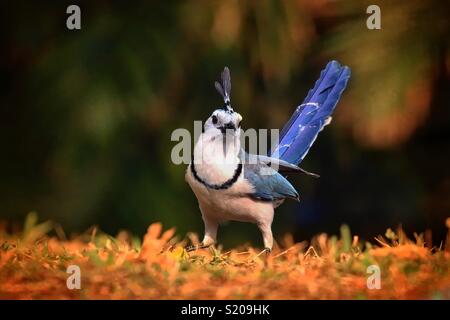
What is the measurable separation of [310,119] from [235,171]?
1.01 ft

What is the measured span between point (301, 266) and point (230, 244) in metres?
1.80

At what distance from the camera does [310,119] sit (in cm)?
236

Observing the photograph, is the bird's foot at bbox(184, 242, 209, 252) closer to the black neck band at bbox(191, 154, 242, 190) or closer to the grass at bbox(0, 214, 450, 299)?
the grass at bbox(0, 214, 450, 299)

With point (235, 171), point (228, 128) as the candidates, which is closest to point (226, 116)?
point (228, 128)

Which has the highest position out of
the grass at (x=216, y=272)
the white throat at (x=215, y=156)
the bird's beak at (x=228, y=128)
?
the bird's beak at (x=228, y=128)

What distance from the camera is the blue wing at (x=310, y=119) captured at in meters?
2.36

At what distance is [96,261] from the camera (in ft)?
6.04

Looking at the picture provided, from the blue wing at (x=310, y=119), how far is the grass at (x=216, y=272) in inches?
13.6

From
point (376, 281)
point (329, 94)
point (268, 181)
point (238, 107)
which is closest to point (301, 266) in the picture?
point (376, 281)

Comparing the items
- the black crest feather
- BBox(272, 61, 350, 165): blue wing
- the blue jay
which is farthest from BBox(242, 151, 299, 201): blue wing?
the black crest feather

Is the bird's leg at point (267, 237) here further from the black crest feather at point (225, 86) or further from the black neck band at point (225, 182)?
the black crest feather at point (225, 86)

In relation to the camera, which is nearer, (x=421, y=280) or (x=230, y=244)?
(x=421, y=280)

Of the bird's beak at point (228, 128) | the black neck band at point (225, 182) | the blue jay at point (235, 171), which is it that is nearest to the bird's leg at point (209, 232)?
the blue jay at point (235, 171)
